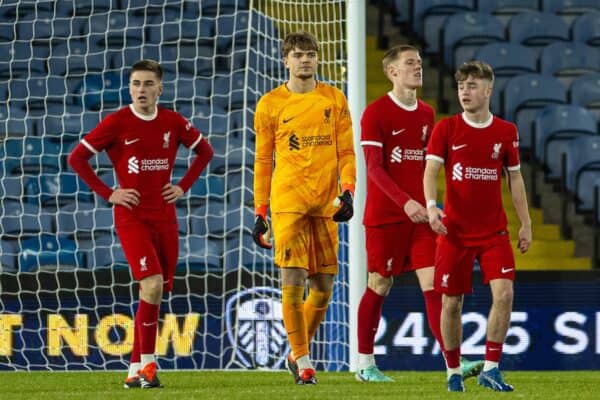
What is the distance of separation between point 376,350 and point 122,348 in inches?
65.4

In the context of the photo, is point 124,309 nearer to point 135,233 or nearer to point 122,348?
point 122,348

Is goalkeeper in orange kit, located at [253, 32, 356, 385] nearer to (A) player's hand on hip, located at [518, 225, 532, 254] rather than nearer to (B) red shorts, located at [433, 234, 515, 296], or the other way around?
(B) red shorts, located at [433, 234, 515, 296]

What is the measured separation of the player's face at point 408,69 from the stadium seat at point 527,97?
15.9ft

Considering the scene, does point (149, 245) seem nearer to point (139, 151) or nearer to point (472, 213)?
point (139, 151)

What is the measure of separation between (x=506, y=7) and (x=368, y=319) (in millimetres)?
7226

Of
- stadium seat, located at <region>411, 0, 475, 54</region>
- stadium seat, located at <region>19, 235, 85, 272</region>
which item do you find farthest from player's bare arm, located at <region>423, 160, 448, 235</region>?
stadium seat, located at <region>411, 0, 475, 54</region>

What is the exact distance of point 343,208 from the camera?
25.5 ft

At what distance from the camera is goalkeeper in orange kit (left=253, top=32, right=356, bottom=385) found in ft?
25.8

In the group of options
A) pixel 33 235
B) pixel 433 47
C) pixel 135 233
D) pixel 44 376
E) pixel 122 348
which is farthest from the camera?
pixel 433 47

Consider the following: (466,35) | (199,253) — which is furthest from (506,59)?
(199,253)

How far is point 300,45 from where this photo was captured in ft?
25.6

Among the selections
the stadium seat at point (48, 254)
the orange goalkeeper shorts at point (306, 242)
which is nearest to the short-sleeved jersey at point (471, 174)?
the orange goalkeeper shorts at point (306, 242)

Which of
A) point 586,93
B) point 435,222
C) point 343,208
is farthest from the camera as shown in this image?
point 586,93

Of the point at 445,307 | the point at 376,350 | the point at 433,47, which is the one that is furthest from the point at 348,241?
the point at 433,47
